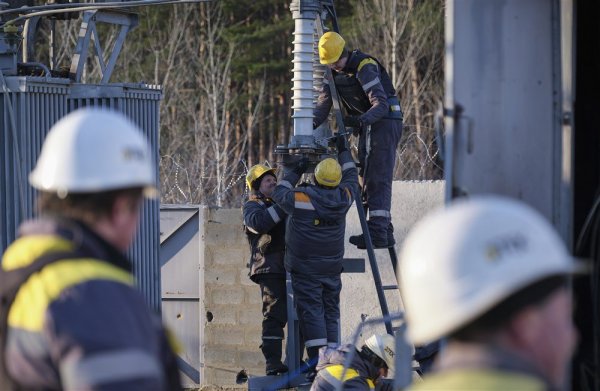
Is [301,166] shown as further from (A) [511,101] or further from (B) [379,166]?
(A) [511,101]

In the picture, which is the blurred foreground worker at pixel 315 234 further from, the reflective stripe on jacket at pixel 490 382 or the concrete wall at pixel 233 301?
the reflective stripe on jacket at pixel 490 382

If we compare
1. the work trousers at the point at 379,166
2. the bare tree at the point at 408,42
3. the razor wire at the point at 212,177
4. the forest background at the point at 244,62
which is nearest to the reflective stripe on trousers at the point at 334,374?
the work trousers at the point at 379,166

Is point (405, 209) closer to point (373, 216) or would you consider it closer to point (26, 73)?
point (373, 216)

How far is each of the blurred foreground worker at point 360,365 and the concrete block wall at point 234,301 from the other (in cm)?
318

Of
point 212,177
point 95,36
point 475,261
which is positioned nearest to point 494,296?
point 475,261

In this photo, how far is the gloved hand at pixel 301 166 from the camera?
9734 mm

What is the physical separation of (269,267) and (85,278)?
7.48 meters

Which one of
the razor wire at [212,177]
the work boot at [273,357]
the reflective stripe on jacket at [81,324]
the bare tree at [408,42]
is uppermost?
the bare tree at [408,42]

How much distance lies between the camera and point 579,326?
16.9 feet

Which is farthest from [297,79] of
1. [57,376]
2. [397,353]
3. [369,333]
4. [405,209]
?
[57,376]

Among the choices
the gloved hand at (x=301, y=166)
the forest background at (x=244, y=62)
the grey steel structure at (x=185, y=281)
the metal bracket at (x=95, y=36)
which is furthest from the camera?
the forest background at (x=244, y=62)

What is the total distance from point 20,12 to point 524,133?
235 inches

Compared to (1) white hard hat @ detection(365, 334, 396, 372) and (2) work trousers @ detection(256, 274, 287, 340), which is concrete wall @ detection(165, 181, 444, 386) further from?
(1) white hard hat @ detection(365, 334, 396, 372)

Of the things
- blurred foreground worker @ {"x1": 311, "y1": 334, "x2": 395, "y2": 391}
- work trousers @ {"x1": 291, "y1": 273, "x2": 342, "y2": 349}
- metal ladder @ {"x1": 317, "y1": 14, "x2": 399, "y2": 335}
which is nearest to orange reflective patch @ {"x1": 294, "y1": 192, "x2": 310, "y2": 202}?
metal ladder @ {"x1": 317, "y1": 14, "x2": 399, "y2": 335}
